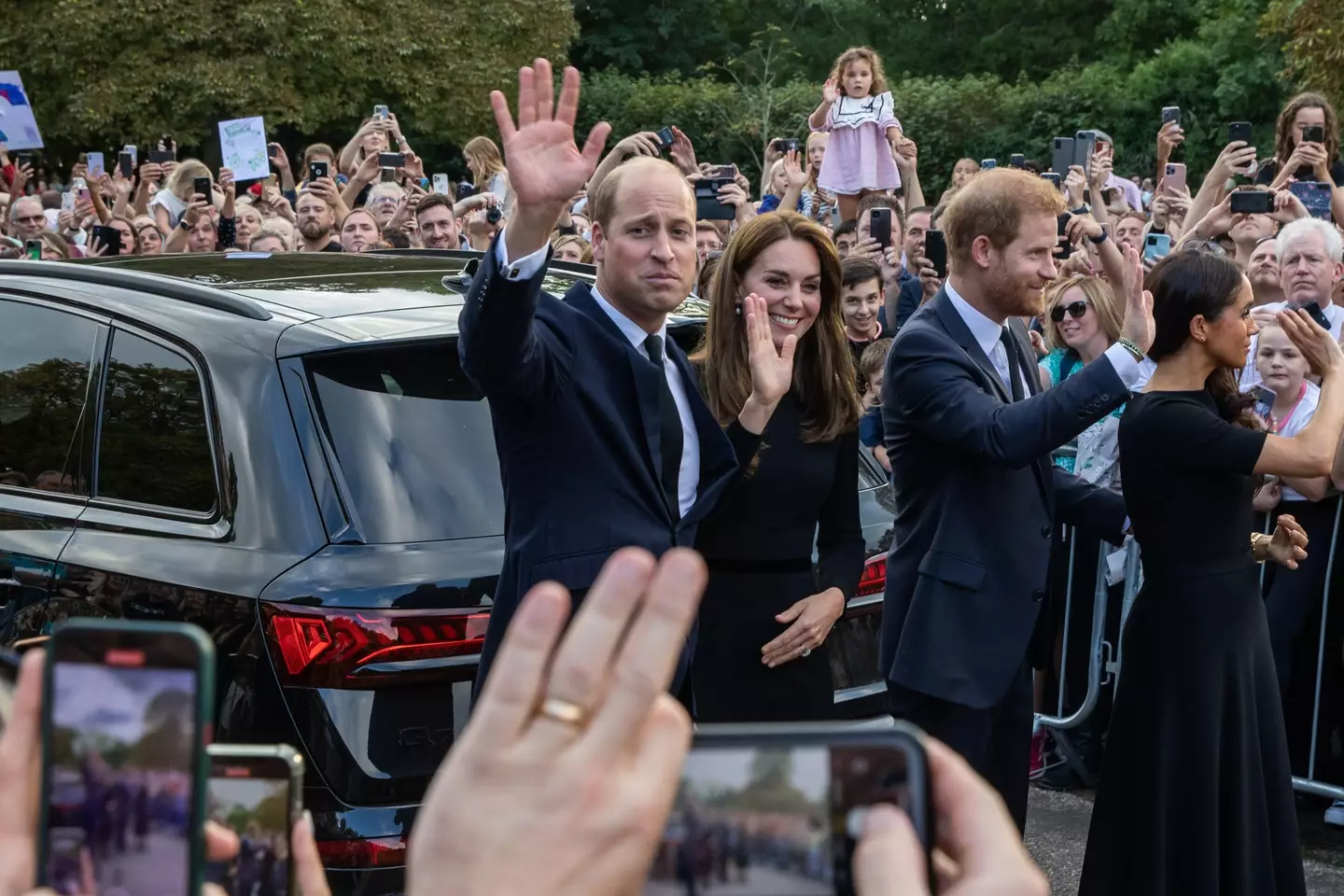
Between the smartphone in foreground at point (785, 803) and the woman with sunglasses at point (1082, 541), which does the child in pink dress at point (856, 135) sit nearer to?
the woman with sunglasses at point (1082, 541)

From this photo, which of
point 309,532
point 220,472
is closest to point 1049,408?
point 309,532

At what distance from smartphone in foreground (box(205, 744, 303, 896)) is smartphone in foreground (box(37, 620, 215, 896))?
0.18 meters

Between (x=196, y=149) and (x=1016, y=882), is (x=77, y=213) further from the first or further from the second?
(x=196, y=149)

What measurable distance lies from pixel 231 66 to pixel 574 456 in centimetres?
3245

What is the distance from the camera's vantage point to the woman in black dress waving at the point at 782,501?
12.8ft

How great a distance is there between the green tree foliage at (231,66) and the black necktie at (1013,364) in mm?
31163

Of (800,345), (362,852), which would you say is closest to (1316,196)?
(800,345)

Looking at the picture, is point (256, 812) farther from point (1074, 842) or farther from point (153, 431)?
point (1074, 842)

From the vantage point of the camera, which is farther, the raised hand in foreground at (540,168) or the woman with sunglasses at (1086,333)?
the woman with sunglasses at (1086,333)

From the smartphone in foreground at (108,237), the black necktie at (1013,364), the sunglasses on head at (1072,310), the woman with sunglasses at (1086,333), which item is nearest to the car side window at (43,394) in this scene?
the black necktie at (1013,364)

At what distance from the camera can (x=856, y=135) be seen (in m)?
12.1

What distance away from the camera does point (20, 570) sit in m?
4.31

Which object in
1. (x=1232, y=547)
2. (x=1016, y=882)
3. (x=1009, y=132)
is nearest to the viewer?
(x=1016, y=882)

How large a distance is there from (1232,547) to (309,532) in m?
2.20
